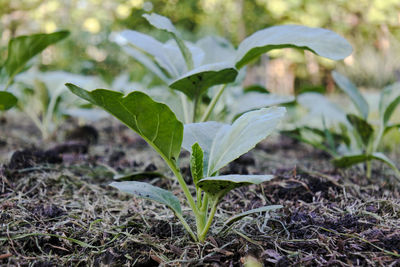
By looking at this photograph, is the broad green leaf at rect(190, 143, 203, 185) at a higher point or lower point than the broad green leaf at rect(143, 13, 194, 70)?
lower

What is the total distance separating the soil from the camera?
0.63m

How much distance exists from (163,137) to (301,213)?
37cm

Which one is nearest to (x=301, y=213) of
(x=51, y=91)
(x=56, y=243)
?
(x=56, y=243)

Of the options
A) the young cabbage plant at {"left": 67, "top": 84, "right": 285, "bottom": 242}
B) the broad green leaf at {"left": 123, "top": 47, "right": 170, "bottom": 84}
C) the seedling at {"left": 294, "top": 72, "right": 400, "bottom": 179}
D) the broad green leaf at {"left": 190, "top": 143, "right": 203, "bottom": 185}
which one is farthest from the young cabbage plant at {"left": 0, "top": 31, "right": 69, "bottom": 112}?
the seedling at {"left": 294, "top": 72, "right": 400, "bottom": 179}

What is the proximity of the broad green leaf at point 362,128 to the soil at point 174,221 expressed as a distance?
0.44ft

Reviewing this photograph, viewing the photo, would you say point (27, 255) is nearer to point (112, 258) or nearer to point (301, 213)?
point (112, 258)

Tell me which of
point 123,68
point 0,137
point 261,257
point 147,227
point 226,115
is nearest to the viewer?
point 261,257

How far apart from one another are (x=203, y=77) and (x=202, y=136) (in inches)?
8.5

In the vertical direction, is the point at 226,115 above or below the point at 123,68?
above

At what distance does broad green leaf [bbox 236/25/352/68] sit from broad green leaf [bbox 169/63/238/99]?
62 millimetres

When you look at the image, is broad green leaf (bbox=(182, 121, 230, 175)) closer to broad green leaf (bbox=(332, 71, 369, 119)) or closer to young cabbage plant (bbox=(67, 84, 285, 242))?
young cabbage plant (bbox=(67, 84, 285, 242))

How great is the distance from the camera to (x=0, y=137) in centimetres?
169

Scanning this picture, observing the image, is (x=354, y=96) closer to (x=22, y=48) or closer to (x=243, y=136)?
(x=243, y=136)

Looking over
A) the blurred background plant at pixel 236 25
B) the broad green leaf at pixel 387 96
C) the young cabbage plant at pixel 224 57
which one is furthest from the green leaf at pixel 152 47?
the blurred background plant at pixel 236 25
